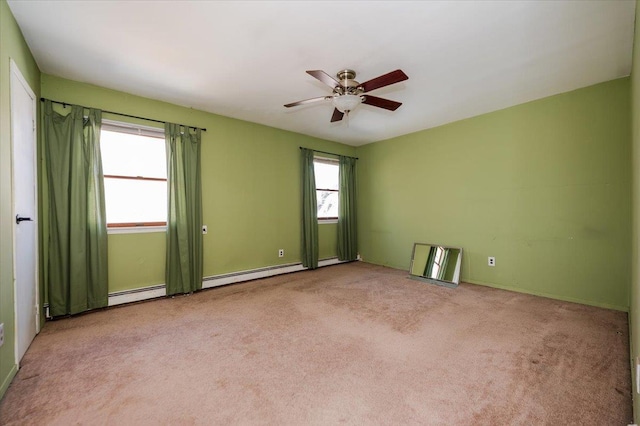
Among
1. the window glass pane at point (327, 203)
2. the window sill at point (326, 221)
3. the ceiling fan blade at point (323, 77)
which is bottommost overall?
the window sill at point (326, 221)

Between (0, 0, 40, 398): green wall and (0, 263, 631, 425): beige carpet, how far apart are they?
0.69 ft

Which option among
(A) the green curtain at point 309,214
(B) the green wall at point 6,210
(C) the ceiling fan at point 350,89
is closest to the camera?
(B) the green wall at point 6,210

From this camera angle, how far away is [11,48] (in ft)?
6.29

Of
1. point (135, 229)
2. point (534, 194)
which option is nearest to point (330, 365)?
point (135, 229)

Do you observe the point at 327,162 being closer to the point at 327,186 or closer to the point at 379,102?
the point at 327,186

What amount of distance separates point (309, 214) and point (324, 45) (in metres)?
2.95

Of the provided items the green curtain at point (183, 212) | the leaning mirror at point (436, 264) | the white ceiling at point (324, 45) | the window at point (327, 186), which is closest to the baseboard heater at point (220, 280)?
the green curtain at point (183, 212)

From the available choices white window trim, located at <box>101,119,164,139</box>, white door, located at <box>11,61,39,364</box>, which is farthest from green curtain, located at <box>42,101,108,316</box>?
white door, located at <box>11,61,39,364</box>

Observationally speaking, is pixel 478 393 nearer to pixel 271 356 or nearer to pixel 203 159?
pixel 271 356

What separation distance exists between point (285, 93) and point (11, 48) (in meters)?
2.25

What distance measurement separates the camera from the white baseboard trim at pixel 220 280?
3229 mm

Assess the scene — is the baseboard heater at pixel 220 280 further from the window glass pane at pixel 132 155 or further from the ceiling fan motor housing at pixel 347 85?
the ceiling fan motor housing at pixel 347 85

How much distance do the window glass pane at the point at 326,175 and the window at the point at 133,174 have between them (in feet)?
8.81

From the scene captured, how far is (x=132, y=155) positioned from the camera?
11.0ft
